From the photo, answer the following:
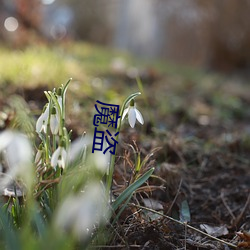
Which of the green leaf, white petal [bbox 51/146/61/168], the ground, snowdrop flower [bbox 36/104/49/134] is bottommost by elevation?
the ground

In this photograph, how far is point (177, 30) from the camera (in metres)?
9.17

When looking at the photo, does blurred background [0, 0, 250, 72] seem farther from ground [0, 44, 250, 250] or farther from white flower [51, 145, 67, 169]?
white flower [51, 145, 67, 169]

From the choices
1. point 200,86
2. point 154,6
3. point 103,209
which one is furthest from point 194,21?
point 103,209

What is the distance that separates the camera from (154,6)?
888cm

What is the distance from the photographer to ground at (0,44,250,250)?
1.39 metres

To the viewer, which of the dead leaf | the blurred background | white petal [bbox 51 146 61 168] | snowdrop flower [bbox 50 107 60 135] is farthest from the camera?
the blurred background

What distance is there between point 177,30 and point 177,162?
23.9 feet

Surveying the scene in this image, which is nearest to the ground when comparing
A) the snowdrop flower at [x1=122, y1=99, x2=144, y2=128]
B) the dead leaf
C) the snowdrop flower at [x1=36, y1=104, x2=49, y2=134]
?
the dead leaf

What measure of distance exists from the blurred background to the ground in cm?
244

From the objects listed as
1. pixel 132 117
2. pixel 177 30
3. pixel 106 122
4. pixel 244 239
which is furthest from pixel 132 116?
pixel 177 30

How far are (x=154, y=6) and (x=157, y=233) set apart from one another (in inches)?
314

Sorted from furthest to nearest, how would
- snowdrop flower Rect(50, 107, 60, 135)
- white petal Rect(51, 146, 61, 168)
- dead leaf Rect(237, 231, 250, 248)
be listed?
dead leaf Rect(237, 231, 250, 248) → snowdrop flower Rect(50, 107, 60, 135) → white petal Rect(51, 146, 61, 168)

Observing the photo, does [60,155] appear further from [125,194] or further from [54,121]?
[125,194]

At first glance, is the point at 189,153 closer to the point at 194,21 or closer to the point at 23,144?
the point at 23,144
